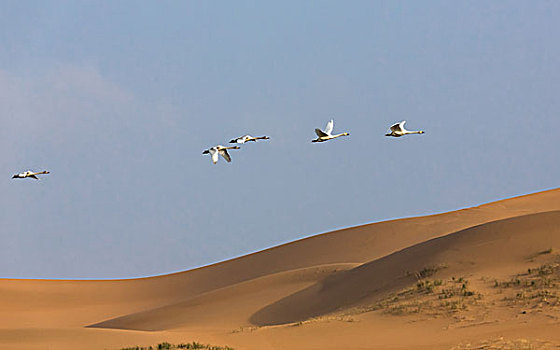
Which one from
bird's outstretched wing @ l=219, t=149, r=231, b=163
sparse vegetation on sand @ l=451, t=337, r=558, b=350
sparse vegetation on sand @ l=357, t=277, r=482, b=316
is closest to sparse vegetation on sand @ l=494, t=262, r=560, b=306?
sparse vegetation on sand @ l=357, t=277, r=482, b=316

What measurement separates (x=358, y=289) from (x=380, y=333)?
7502 mm

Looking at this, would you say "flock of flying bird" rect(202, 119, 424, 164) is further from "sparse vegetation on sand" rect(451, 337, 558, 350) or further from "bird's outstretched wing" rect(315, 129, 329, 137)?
"sparse vegetation on sand" rect(451, 337, 558, 350)

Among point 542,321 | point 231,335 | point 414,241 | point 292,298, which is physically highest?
point 414,241

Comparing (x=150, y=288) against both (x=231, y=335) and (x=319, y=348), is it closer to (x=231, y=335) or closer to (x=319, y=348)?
(x=231, y=335)

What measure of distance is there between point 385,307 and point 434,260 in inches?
150

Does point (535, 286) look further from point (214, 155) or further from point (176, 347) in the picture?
point (176, 347)

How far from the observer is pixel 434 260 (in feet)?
83.7

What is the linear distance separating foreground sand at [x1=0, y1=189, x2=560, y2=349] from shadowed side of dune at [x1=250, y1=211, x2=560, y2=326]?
0.17 feet

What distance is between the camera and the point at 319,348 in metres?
18.5

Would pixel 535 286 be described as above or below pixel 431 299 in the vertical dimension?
below

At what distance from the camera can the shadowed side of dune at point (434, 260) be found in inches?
969

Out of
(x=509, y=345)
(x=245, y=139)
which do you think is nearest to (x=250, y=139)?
(x=245, y=139)

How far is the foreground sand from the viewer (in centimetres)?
1883

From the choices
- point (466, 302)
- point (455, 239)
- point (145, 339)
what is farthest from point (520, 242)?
point (145, 339)
